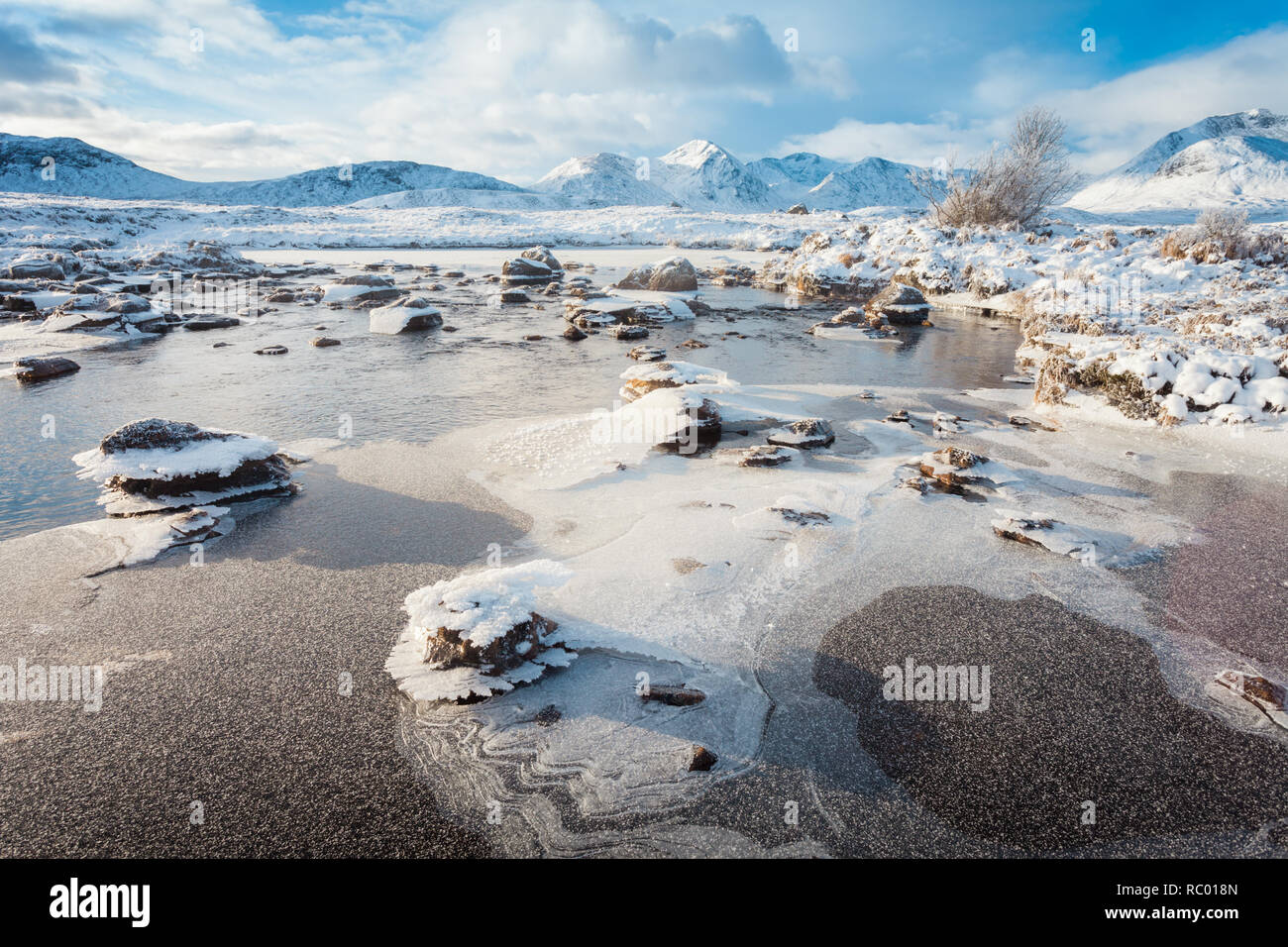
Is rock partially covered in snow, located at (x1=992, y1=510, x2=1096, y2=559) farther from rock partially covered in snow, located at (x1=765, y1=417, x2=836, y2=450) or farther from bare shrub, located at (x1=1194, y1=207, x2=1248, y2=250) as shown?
bare shrub, located at (x1=1194, y1=207, x2=1248, y2=250)

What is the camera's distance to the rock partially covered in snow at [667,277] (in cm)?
2756

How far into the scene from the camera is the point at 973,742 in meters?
3.67

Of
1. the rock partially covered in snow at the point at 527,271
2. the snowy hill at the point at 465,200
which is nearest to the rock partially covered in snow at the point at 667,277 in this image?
the rock partially covered in snow at the point at 527,271

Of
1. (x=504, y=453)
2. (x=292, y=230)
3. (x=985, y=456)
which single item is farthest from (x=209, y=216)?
(x=985, y=456)

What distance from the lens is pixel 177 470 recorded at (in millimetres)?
6930

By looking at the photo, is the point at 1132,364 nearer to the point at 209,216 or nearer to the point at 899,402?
the point at 899,402

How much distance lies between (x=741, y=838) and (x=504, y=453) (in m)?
6.54

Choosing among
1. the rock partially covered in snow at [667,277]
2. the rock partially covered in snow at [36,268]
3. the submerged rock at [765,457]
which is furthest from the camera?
the rock partially covered in snow at [667,277]

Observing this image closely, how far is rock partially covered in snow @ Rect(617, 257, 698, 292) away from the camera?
90.4 feet

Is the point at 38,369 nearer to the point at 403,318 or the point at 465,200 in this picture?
the point at 403,318

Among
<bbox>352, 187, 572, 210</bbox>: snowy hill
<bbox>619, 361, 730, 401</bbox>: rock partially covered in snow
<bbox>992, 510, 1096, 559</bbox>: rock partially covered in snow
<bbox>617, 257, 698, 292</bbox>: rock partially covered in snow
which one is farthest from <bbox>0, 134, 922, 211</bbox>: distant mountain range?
<bbox>992, 510, 1096, 559</bbox>: rock partially covered in snow

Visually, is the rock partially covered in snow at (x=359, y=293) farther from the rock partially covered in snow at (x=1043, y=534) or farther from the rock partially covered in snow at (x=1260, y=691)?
the rock partially covered in snow at (x=1260, y=691)

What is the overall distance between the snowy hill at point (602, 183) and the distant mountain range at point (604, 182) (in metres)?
0.49

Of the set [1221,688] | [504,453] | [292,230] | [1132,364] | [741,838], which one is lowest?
[741,838]
